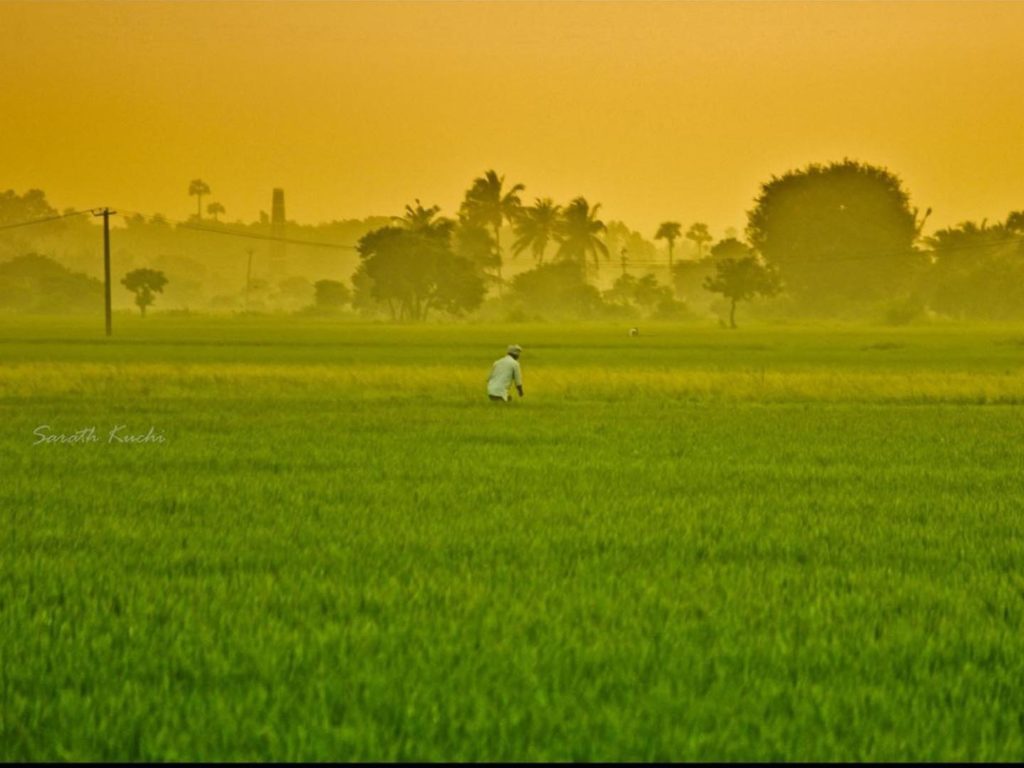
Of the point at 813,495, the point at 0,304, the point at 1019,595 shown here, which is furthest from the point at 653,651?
the point at 0,304

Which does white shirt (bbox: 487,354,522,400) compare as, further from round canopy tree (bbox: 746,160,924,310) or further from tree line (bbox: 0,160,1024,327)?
round canopy tree (bbox: 746,160,924,310)

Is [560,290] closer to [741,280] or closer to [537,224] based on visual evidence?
[537,224]

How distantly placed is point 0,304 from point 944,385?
158 m

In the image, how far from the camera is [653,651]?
700cm

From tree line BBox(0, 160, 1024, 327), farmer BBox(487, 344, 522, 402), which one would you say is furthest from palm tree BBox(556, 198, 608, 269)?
farmer BBox(487, 344, 522, 402)

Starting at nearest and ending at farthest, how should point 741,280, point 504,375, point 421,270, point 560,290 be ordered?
point 504,375, point 741,280, point 421,270, point 560,290


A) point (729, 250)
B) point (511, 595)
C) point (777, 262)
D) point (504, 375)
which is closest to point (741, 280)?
point (777, 262)

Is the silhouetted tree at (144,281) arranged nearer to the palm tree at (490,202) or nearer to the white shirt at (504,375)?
the palm tree at (490,202)

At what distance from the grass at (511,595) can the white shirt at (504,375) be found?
259 cm

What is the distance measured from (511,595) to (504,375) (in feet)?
54.4

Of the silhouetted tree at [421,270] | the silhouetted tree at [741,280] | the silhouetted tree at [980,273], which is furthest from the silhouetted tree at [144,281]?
the silhouetted tree at [980,273]

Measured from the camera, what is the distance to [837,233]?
137 m

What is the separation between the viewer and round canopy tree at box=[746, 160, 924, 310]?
13450cm

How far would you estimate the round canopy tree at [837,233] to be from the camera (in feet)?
441
